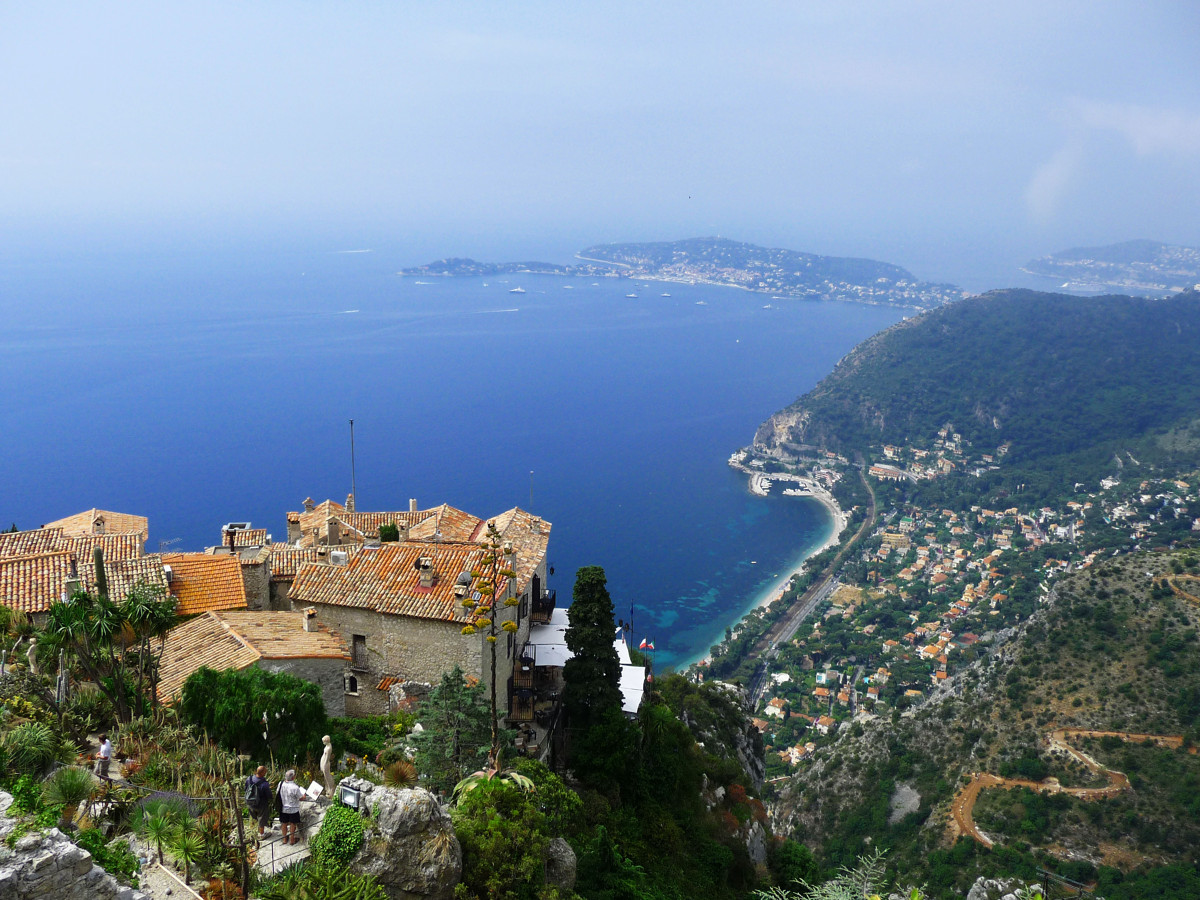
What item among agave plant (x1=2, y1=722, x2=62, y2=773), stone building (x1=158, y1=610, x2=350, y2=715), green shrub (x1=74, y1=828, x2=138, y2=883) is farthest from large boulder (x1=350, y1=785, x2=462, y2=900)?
stone building (x1=158, y1=610, x2=350, y2=715)

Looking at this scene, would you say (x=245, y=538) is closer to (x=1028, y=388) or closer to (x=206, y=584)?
(x=206, y=584)

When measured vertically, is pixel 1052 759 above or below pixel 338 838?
below

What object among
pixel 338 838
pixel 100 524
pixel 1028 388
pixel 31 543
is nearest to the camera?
pixel 338 838

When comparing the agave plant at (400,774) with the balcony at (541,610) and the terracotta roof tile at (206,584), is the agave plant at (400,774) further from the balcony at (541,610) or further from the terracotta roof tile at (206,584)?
the balcony at (541,610)

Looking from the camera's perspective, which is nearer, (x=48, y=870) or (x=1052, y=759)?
(x=48, y=870)

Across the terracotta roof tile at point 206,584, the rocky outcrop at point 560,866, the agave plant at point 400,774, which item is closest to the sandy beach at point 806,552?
the terracotta roof tile at point 206,584

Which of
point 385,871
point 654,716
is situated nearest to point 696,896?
point 654,716

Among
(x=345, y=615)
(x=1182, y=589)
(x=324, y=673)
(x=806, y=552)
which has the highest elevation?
(x=345, y=615)

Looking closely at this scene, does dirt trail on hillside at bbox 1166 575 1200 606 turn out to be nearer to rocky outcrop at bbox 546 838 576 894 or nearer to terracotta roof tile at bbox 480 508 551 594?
terracotta roof tile at bbox 480 508 551 594

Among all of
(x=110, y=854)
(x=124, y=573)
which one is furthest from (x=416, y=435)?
(x=110, y=854)
